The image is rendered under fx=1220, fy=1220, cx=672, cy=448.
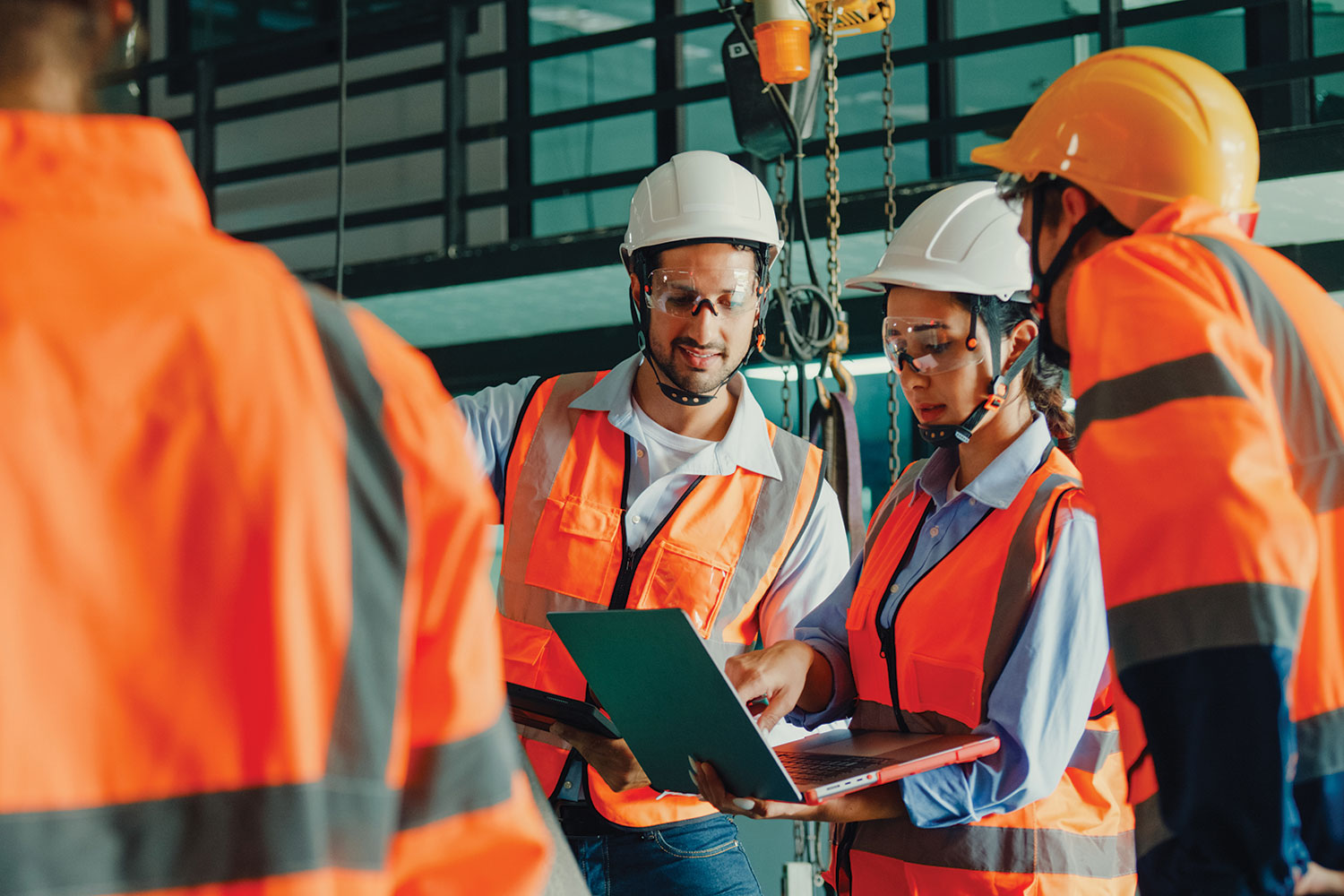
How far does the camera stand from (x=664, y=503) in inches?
98.7

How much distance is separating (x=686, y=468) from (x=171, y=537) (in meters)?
1.83

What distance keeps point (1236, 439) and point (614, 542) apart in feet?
4.89

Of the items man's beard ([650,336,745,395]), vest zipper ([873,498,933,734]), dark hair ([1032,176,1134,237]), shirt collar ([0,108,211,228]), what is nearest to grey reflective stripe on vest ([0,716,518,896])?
shirt collar ([0,108,211,228])

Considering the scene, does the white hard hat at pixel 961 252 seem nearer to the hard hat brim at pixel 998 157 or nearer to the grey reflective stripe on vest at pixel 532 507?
the hard hat brim at pixel 998 157

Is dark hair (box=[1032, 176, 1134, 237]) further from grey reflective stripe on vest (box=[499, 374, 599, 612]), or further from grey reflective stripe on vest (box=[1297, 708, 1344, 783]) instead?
grey reflective stripe on vest (box=[499, 374, 599, 612])

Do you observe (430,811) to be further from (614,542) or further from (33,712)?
(614,542)

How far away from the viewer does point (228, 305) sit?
2.39 ft

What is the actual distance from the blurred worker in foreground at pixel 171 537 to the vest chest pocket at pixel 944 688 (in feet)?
4.08

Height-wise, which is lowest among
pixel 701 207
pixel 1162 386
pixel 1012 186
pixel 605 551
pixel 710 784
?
pixel 710 784

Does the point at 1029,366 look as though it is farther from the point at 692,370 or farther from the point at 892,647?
the point at 692,370

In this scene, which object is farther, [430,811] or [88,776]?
[430,811]

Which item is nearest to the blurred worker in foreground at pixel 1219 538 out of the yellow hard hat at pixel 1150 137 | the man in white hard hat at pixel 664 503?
the yellow hard hat at pixel 1150 137

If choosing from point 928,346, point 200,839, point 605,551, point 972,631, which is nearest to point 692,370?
point 605,551

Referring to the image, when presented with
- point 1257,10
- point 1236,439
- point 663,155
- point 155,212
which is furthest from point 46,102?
point 663,155
